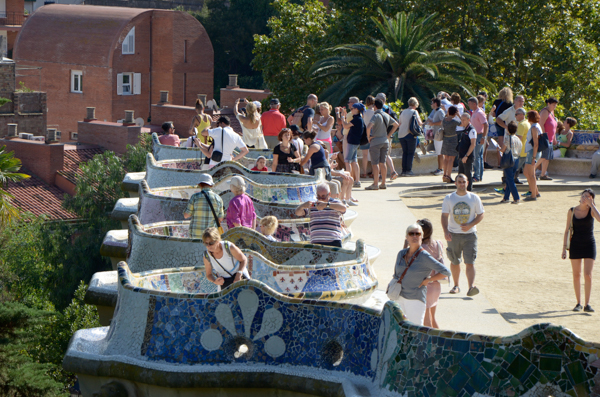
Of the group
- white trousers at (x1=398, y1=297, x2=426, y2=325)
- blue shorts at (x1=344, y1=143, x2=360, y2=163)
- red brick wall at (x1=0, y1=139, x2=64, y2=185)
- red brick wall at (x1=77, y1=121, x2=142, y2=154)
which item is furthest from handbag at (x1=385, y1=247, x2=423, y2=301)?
red brick wall at (x1=77, y1=121, x2=142, y2=154)

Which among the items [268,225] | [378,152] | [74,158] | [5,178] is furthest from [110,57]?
[268,225]

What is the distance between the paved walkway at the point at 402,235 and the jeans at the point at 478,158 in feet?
0.91

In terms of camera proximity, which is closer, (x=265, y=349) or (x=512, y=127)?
(x=265, y=349)

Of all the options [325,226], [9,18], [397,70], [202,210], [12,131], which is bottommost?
[12,131]

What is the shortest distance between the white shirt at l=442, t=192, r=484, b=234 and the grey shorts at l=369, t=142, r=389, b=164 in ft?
22.3

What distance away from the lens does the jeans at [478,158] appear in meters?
17.7

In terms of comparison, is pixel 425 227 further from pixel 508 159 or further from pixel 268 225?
pixel 508 159

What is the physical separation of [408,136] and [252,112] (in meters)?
4.94

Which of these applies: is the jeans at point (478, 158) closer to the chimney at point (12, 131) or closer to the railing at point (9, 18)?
the chimney at point (12, 131)

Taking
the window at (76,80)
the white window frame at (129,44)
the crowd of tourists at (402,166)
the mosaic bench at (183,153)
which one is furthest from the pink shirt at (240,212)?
the white window frame at (129,44)

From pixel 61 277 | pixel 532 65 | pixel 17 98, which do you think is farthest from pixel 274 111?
pixel 17 98

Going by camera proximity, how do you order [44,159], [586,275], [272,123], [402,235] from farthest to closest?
[44,159]
[272,123]
[402,235]
[586,275]

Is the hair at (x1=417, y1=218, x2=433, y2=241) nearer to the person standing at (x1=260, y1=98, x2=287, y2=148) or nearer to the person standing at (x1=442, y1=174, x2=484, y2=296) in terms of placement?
the person standing at (x1=442, y1=174, x2=484, y2=296)

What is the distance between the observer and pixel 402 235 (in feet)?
45.7
